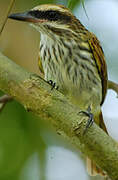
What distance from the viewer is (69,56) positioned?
3021mm

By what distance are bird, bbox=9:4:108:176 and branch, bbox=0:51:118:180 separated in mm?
720

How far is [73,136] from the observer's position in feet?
7.25

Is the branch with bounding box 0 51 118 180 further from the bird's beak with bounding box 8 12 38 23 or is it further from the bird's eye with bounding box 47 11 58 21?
the bird's eye with bounding box 47 11 58 21

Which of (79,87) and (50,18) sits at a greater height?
(50,18)

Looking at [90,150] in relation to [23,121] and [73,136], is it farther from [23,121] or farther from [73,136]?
[23,121]

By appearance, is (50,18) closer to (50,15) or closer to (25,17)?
(50,15)

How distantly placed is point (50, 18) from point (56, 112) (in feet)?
3.39

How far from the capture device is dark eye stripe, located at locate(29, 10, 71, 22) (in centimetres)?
289

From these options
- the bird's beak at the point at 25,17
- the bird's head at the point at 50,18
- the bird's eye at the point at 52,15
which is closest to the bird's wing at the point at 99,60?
the bird's head at the point at 50,18

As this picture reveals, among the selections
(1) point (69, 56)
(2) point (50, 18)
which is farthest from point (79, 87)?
(2) point (50, 18)

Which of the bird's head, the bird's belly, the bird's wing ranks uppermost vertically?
the bird's head

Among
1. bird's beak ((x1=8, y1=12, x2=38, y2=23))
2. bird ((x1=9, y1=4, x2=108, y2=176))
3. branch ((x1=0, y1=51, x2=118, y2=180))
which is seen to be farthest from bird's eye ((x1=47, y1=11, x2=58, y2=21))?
branch ((x1=0, y1=51, x2=118, y2=180))

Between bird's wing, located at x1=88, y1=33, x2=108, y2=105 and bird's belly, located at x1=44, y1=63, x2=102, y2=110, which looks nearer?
bird's belly, located at x1=44, y1=63, x2=102, y2=110

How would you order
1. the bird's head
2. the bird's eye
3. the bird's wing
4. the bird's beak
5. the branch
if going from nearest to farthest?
1. the branch
2. the bird's beak
3. the bird's head
4. the bird's eye
5. the bird's wing
